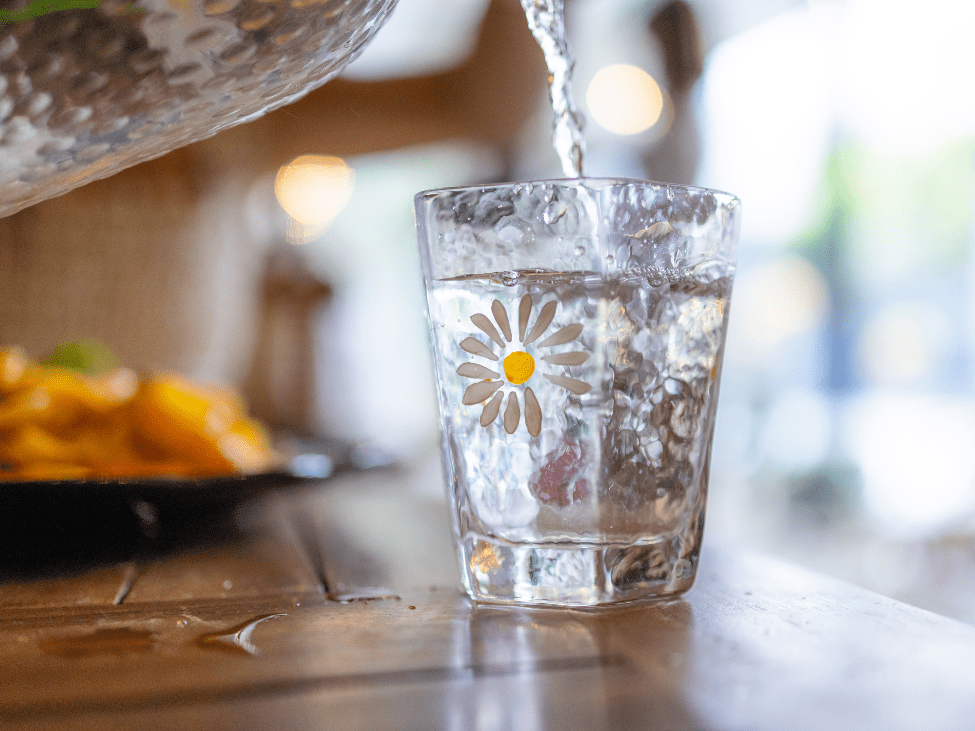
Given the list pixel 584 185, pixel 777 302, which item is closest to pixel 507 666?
pixel 584 185

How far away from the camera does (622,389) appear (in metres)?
0.26

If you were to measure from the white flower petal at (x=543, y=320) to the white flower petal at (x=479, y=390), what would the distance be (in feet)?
0.06

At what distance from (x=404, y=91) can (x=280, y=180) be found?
45 cm

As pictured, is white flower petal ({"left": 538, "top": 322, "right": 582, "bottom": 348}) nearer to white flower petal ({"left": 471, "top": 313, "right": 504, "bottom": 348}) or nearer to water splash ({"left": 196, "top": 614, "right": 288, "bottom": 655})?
white flower petal ({"left": 471, "top": 313, "right": 504, "bottom": 348})

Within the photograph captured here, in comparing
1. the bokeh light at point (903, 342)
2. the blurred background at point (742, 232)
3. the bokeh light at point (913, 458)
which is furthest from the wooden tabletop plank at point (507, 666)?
the bokeh light at point (903, 342)

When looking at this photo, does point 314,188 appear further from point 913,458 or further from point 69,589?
point 69,589

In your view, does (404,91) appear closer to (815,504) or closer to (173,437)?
(815,504)

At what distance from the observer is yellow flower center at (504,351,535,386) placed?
0.26m

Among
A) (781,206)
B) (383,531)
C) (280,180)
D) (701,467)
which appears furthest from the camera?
(781,206)

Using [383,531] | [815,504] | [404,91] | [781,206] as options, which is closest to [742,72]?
[781,206]

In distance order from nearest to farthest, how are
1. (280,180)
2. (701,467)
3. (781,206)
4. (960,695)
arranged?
(960,695), (701,467), (280,180), (781,206)

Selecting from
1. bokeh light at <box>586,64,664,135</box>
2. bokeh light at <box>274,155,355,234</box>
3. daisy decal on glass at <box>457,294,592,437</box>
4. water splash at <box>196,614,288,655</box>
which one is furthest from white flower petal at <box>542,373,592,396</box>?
bokeh light at <box>586,64,664,135</box>

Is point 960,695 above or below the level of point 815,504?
above

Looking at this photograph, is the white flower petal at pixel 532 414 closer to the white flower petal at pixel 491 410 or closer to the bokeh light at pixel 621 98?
the white flower petal at pixel 491 410
